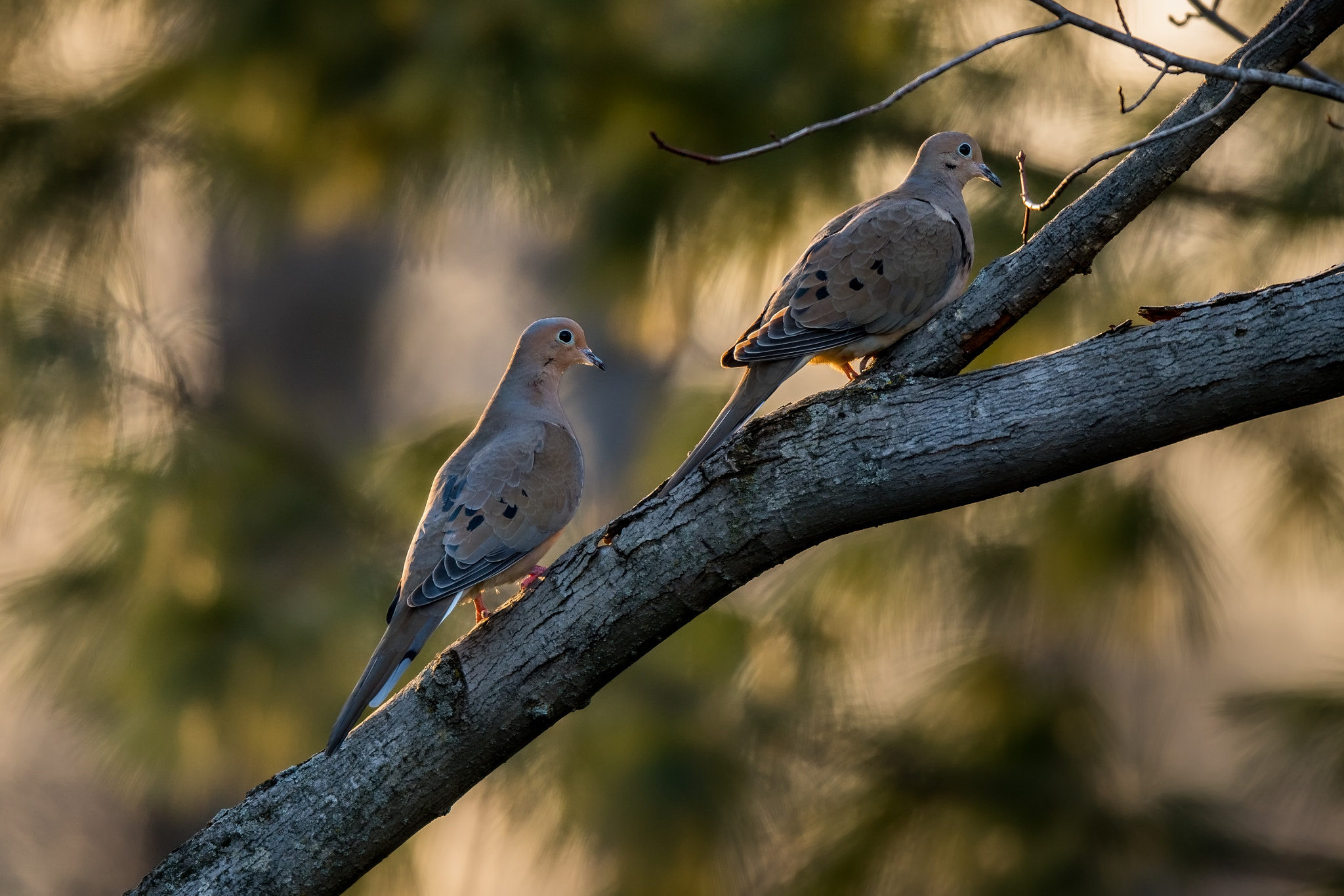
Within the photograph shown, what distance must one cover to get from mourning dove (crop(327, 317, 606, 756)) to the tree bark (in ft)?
0.63

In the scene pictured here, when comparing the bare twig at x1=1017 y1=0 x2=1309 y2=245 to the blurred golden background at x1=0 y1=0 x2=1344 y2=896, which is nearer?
the bare twig at x1=1017 y1=0 x2=1309 y2=245

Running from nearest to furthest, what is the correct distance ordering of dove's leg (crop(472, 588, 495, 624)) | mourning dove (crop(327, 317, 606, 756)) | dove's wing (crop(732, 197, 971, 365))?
mourning dove (crop(327, 317, 606, 756)) → dove's wing (crop(732, 197, 971, 365)) → dove's leg (crop(472, 588, 495, 624))

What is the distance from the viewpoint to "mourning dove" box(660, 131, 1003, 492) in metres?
2.22

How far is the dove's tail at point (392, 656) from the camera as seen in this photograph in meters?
1.89

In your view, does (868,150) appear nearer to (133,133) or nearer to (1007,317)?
(1007,317)

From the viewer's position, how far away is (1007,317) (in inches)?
72.4

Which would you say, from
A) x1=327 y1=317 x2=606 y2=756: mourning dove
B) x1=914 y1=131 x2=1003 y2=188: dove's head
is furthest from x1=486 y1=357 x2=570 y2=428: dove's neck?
x1=914 y1=131 x2=1003 y2=188: dove's head

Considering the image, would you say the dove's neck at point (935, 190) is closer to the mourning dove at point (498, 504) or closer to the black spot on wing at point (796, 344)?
the black spot on wing at point (796, 344)

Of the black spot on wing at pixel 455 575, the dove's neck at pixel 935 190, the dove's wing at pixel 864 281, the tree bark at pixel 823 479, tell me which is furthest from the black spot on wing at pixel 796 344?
the black spot on wing at pixel 455 575

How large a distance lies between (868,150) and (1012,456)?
2296mm

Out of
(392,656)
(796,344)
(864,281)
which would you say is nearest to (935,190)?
(864,281)

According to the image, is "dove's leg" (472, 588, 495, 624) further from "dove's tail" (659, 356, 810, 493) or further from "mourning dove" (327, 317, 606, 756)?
"dove's tail" (659, 356, 810, 493)

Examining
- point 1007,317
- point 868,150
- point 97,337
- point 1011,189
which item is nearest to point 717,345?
point 868,150

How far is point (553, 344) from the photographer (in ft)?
8.69
